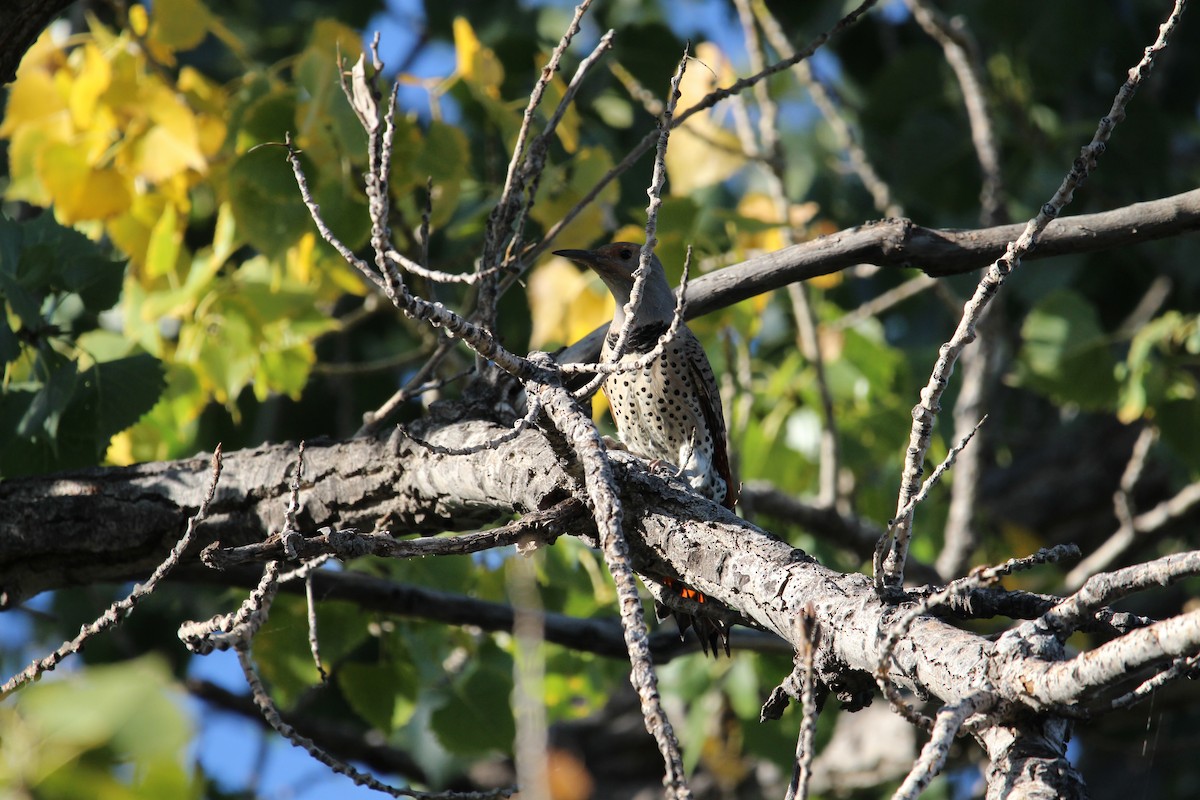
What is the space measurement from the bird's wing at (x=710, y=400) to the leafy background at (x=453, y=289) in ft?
0.58

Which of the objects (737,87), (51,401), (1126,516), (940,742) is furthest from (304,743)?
(1126,516)

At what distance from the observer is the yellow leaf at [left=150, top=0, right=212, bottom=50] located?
144 inches

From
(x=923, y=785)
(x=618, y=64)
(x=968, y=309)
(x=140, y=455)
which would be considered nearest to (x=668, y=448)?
(x=618, y=64)

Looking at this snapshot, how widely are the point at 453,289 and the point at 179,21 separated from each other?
159 centimetres

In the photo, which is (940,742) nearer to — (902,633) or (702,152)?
(902,633)

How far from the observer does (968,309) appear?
167 centimetres

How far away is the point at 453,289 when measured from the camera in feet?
16.1

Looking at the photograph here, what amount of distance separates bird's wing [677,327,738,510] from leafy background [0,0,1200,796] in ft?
0.58

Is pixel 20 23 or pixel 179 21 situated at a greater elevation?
pixel 179 21

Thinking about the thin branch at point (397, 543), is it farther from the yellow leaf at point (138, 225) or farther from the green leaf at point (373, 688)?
the yellow leaf at point (138, 225)

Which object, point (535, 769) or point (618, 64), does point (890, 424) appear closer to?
point (618, 64)

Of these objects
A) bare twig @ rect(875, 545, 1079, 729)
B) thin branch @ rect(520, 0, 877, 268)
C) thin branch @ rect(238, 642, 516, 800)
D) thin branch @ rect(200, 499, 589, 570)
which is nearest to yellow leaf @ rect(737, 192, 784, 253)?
thin branch @ rect(520, 0, 877, 268)

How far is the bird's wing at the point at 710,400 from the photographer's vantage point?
14.0ft

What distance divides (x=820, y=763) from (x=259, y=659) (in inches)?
180
